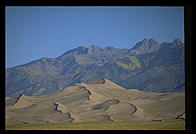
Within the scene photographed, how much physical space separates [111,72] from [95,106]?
17997 mm

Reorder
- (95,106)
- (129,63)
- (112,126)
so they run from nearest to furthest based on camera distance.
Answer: (112,126)
(95,106)
(129,63)

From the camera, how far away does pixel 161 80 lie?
39.2 m

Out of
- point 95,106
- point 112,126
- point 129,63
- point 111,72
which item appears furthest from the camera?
point 129,63

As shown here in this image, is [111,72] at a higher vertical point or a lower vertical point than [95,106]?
higher

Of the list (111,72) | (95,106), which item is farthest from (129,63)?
(95,106)

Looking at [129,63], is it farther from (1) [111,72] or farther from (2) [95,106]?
(2) [95,106]

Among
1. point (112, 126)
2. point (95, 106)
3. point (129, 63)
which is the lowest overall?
point (95, 106)

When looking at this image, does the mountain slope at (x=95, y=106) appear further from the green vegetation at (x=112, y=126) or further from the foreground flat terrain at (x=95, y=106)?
the green vegetation at (x=112, y=126)

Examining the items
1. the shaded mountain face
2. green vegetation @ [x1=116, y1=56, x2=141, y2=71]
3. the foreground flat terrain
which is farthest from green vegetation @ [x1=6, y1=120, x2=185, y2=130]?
green vegetation @ [x1=116, y1=56, x2=141, y2=71]

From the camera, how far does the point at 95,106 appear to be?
3127 cm

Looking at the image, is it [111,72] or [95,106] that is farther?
[111,72]
